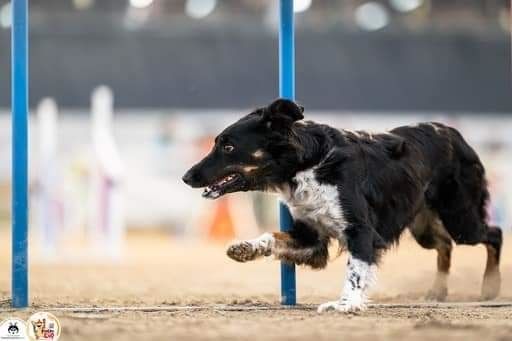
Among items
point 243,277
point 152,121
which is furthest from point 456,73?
point 243,277

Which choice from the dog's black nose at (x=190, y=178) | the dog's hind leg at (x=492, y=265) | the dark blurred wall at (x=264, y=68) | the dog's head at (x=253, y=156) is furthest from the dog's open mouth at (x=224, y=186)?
the dark blurred wall at (x=264, y=68)

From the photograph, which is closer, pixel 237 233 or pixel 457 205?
pixel 457 205

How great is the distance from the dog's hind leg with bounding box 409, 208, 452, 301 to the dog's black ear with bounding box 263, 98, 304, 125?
1477 millimetres

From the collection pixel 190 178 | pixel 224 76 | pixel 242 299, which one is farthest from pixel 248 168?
pixel 224 76

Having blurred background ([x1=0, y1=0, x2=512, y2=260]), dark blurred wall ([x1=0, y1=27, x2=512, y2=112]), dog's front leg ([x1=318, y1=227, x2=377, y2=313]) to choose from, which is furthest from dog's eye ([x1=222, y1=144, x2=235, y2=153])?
dark blurred wall ([x1=0, y1=27, x2=512, y2=112])

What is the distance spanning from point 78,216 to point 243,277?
771 centimetres

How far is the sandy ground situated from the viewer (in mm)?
3841

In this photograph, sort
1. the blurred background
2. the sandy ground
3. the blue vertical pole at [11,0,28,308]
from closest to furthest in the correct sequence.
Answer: the sandy ground, the blue vertical pole at [11,0,28,308], the blurred background

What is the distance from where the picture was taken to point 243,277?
8.55 meters

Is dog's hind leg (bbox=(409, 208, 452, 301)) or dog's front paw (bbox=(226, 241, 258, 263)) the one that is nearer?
dog's front paw (bbox=(226, 241, 258, 263))

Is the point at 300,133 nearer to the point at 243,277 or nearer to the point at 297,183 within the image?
the point at 297,183

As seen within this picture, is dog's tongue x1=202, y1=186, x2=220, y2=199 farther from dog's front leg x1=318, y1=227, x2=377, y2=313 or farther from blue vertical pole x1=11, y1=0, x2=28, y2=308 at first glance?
blue vertical pole x1=11, y1=0, x2=28, y2=308

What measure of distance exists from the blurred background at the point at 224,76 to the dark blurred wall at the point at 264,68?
0.09ft

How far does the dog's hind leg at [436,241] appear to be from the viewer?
6160mm
